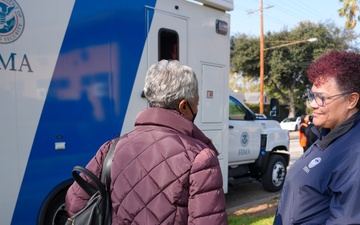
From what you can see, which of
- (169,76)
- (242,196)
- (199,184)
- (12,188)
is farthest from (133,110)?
(242,196)

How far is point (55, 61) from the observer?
10.3ft

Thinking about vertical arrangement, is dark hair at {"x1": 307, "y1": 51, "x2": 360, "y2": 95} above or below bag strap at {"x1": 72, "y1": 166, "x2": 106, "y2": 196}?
above

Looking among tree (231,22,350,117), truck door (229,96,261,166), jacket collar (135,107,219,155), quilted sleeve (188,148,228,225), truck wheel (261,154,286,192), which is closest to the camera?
quilted sleeve (188,148,228,225)

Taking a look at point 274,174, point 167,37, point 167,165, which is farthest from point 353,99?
point 274,174

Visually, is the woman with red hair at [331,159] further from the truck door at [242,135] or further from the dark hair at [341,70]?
the truck door at [242,135]

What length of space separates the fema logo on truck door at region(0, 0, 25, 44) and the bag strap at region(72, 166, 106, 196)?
1.72 meters

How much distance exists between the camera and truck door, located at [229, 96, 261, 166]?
6016 mm

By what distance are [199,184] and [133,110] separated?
2.46 metres

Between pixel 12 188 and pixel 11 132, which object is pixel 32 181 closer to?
pixel 12 188

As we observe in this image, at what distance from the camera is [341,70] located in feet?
5.73

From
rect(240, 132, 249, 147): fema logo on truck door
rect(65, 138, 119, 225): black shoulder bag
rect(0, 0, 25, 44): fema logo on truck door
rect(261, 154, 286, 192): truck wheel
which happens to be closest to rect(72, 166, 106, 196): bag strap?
rect(65, 138, 119, 225): black shoulder bag

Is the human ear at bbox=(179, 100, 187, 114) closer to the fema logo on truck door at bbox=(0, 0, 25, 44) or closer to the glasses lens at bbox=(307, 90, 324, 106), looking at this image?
the glasses lens at bbox=(307, 90, 324, 106)

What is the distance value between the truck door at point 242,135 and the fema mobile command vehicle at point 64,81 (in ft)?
7.01

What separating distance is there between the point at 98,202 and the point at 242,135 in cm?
475
